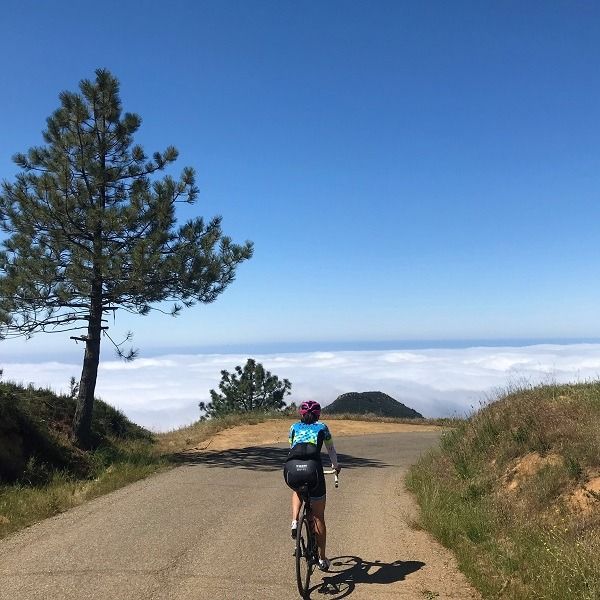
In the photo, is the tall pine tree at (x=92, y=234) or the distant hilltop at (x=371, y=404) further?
the distant hilltop at (x=371, y=404)

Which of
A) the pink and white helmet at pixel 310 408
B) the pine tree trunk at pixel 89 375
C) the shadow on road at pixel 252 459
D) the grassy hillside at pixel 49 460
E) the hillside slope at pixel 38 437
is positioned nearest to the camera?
the pink and white helmet at pixel 310 408

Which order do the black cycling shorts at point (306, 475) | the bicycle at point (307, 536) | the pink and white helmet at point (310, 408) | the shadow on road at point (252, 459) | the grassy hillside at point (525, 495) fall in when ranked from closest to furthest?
the grassy hillside at point (525, 495) < the bicycle at point (307, 536) < the black cycling shorts at point (306, 475) < the pink and white helmet at point (310, 408) < the shadow on road at point (252, 459)

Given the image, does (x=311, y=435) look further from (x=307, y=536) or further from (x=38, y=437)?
(x=38, y=437)

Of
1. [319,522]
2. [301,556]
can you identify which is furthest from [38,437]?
[301,556]

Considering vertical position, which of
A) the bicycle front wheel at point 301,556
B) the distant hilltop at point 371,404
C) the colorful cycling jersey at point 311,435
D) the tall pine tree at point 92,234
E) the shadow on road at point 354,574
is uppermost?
the tall pine tree at point 92,234

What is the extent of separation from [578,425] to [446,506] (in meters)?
2.48

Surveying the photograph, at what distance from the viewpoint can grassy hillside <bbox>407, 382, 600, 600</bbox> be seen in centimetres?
554

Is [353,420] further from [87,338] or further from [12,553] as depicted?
[12,553]

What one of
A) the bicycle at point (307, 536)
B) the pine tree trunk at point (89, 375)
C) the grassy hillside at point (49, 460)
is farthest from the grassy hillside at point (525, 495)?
the pine tree trunk at point (89, 375)

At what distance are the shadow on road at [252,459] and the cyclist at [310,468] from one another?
7811 millimetres

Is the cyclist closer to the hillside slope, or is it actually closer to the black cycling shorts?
the black cycling shorts

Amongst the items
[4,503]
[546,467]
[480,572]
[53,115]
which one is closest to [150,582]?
[480,572]

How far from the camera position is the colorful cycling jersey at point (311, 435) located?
20.9 ft

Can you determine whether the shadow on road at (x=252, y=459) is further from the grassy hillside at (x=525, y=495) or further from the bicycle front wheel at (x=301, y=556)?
the bicycle front wheel at (x=301, y=556)
